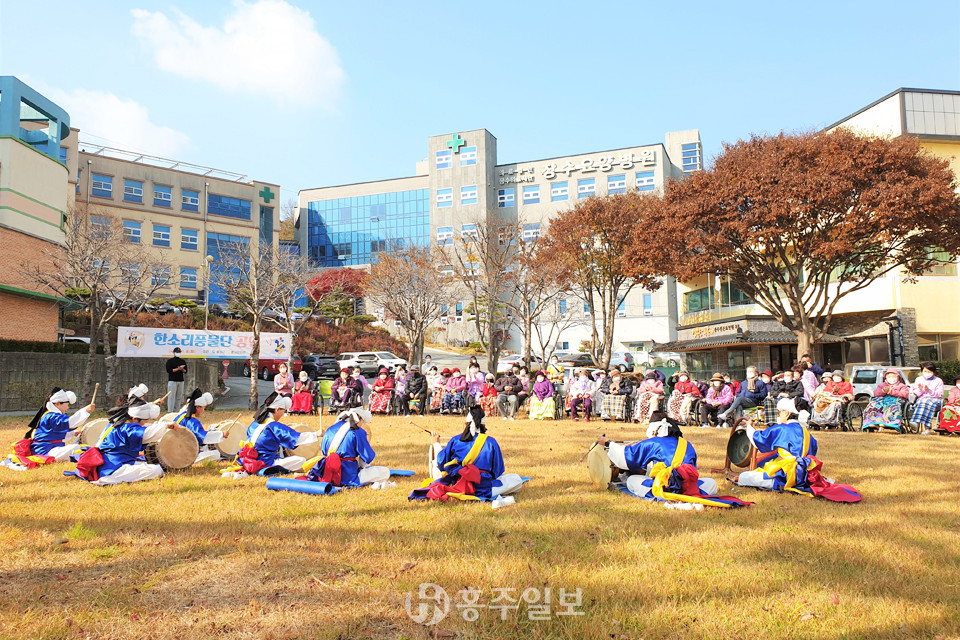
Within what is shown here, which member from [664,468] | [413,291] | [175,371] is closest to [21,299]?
[175,371]

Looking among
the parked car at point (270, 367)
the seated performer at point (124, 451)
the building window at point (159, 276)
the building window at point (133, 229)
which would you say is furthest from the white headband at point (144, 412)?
the building window at point (133, 229)

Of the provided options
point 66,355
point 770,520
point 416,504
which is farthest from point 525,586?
point 66,355

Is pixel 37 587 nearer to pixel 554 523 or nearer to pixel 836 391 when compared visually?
pixel 554 523

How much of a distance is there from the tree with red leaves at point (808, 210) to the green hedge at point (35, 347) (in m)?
19.1

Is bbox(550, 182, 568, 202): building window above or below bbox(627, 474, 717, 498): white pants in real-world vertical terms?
above

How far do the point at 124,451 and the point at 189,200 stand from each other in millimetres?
40787

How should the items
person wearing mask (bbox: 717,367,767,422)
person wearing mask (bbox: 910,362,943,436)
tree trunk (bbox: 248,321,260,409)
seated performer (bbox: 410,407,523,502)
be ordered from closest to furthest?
seated performer (bbox: 410,407,523,502) < person wearing mask (bbox: 910,362,943,436) < person wearing mask (bbox: 717,367,767,422) < tree trunk (bbox: 248,321,260,409)

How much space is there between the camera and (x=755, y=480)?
22.9ft

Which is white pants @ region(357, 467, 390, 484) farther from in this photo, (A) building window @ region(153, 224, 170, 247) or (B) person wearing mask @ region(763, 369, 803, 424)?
(A) building window @ region(153, 224, 170, 247)

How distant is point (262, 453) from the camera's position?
316 inches

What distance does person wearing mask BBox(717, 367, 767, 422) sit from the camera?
547 inches

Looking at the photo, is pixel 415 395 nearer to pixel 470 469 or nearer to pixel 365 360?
pixel 470 469

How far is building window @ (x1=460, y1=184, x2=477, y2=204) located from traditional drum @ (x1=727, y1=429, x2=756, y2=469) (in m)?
42.8

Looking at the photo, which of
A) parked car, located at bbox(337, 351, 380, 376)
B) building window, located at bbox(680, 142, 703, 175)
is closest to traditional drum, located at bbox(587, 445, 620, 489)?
parked car, located at bbox(337, 351, 380, 376)
